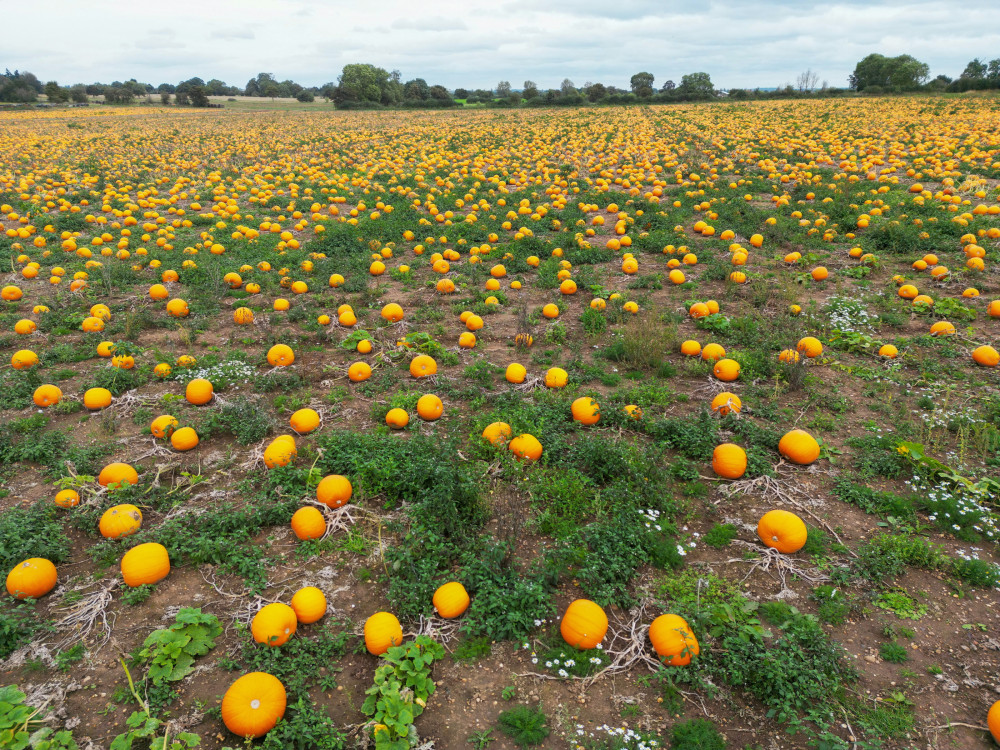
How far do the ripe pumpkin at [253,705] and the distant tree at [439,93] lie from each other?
7831cm

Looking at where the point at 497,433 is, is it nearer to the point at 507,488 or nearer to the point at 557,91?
the point at 507,488

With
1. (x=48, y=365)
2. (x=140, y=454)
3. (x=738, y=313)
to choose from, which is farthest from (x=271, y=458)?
(x=738, y=313)

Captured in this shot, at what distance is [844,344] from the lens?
871 centimetres

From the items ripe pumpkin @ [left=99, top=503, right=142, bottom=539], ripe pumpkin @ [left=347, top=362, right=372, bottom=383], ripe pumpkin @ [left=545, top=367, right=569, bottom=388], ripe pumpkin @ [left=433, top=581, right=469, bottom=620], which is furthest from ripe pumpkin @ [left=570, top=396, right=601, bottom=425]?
ripe pumpkin @ [left=99, top=503, right=142, bottom=539]

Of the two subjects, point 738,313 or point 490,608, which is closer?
point 490,608

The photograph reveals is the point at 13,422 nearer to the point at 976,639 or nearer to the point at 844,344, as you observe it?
the point at 976,639

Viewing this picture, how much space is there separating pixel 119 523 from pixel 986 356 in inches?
461

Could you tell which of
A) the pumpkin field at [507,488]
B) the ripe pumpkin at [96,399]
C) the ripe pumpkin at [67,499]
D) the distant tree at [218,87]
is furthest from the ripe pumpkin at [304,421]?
the distant tree at [218,87]

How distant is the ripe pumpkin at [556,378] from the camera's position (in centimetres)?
783

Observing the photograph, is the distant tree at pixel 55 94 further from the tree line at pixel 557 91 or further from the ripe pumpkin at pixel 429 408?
the ripe pumpkin at pixel 429 408

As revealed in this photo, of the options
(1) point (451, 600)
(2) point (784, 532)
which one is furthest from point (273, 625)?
(2) point (784, 532)

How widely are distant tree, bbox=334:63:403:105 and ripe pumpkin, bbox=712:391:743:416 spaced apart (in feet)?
236

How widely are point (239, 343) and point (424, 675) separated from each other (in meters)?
7.40

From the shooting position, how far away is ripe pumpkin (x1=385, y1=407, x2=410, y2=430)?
23.1ft
